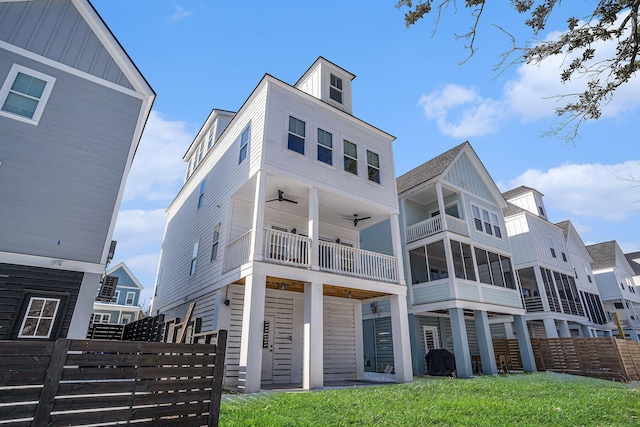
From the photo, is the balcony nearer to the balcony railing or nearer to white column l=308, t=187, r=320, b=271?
white column l=308, t=187, r=320, b=271

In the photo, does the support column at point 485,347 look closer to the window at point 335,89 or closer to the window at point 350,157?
the window at point 350,157

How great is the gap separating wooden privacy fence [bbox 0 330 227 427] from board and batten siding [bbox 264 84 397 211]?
24.0 ft

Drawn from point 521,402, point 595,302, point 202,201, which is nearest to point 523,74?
point 521,402

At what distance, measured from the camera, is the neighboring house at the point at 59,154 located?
7988 mm

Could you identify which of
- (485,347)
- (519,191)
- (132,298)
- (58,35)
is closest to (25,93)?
(58,35)

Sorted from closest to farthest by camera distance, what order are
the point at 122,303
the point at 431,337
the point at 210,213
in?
the point at 210,213 < the point at 431,337 < the point at 122,303

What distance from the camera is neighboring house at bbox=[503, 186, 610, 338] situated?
22.1m

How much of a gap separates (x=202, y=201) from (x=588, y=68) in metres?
14.3

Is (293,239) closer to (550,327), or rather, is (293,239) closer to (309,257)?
(309,257)

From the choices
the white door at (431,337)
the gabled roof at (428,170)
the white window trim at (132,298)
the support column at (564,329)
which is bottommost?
the white door at (431,337)

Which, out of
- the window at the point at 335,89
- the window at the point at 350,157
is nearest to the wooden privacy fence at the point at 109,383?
the window at the point at 350,157

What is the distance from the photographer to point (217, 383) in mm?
4594

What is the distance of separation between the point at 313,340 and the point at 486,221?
49.6 feet

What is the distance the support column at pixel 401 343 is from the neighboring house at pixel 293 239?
4 cm
